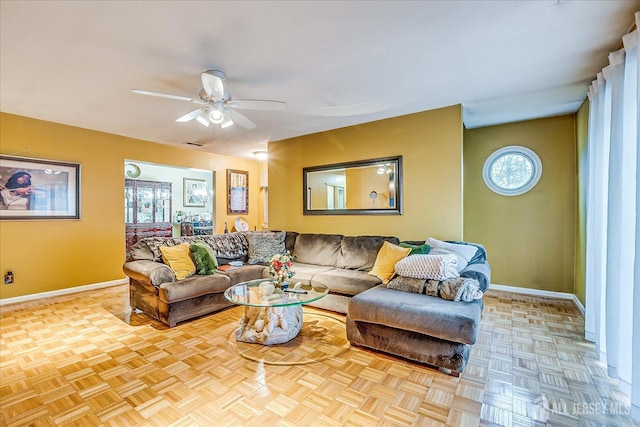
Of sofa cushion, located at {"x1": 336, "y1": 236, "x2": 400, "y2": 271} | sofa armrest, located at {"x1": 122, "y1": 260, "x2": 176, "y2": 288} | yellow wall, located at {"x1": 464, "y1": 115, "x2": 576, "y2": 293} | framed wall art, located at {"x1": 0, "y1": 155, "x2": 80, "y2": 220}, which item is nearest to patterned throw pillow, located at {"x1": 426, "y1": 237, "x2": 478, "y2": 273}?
sofa cushion, located at {"x1": 336, "y1": 236, "x2": 400, "y2": 271}

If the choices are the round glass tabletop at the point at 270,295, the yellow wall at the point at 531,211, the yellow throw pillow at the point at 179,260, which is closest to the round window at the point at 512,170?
the yellow wall at the point at 531,211

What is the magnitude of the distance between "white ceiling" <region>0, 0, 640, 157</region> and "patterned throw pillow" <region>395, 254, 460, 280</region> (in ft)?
5.76

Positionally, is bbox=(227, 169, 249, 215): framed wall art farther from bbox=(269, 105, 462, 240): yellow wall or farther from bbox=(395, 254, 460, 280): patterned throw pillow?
bbox=(395, 254, 460, 280): patterned throw pillow

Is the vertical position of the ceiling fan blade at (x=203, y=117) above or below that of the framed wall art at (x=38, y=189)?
above

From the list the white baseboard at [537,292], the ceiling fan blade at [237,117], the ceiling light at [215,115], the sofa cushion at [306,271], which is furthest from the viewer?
the white baseboard at [537,292]

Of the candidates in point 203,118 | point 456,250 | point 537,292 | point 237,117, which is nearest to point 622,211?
point 456,250

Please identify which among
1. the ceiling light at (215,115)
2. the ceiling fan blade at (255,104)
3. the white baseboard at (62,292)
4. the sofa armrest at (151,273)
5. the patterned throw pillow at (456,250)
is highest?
the ceiling fan blade at (255,104)

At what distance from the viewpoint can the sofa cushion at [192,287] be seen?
3033 mm

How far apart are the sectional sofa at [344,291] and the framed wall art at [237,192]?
2300 millimetres

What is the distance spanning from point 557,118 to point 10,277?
25.5ft

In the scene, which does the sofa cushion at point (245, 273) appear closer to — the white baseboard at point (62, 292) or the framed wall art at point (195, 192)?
the white baseboard at point (62, 292)

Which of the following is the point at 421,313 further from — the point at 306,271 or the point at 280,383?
the point at 306,271

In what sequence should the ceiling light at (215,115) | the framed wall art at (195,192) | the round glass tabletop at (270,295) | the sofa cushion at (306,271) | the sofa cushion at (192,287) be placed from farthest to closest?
1. the framed wall art at (195,192)
2. the sofa cushion at (306,271)
3. the sofa cushion at (192,287)
4. the ceiling light at (215,115)
5. the round glass tabletop at (270,295)

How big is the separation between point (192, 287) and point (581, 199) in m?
4.84
